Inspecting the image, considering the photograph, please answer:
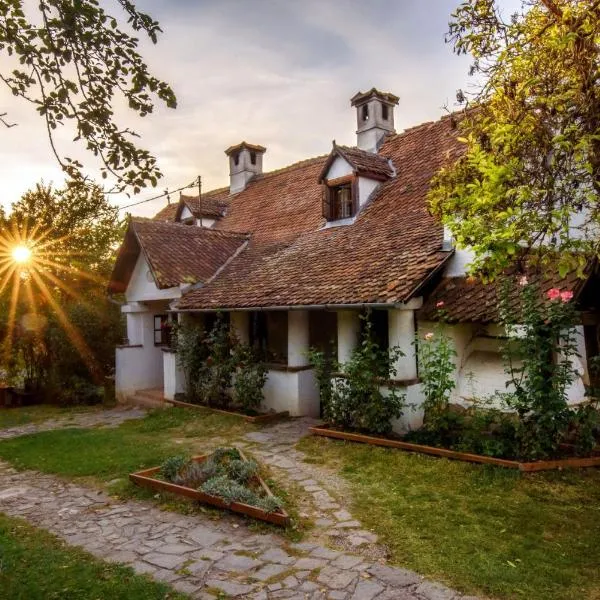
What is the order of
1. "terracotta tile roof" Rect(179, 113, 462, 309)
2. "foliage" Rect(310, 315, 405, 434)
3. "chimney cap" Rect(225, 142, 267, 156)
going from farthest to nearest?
"chimney cap" Rect(225, 142, 267, 156)
"terracotta tile roof" Rect(179, 113, 462, 309)
"foliage" Rect(310, 315, 405, 434)

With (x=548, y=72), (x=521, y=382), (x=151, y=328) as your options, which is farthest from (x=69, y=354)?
(x=548, y=72)

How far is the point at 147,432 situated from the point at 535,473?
7.47 metres

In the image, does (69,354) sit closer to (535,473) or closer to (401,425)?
(401,425)

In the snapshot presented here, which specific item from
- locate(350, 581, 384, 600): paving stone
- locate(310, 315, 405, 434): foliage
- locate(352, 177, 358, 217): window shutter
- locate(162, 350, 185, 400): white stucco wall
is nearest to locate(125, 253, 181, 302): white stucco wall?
locate(162, 350, 185, 400): white stucco wall

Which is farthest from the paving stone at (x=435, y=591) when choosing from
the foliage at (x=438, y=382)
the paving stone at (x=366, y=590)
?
the foliage at (x=438, y=382)

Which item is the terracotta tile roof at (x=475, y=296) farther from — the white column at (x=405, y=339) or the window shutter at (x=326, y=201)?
the window shutter at (x=326, y=201)

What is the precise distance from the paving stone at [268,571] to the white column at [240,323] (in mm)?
8266

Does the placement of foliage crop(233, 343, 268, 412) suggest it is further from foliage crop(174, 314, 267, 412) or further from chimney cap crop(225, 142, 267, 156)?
chimney cap crop(225, 142, 267, 156)

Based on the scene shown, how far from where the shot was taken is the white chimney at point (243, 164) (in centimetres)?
1995

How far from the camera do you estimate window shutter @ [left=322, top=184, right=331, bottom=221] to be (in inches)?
527

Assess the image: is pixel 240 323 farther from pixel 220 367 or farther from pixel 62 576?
pixel 62 576

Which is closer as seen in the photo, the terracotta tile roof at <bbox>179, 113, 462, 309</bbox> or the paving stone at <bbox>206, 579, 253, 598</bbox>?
the paving stone at <bbox>206, 579, 253, 598</bbox>

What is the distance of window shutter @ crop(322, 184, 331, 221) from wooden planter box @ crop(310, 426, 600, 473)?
6468mm

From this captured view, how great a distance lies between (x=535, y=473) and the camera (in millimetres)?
6594
